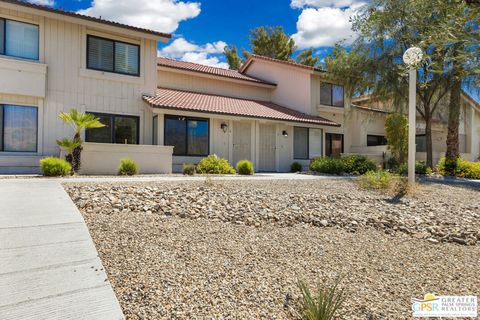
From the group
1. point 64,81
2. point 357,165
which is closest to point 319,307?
point 357,165

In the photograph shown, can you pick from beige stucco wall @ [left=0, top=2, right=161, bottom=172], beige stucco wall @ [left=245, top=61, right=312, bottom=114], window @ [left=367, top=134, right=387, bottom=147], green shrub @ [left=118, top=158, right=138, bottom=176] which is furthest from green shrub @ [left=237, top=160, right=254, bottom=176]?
window @ [left=367, top=134, right=387, bottom=147]

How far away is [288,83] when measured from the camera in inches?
843

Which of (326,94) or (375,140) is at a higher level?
(326,94)

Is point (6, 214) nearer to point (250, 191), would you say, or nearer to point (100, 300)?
point (100, 300)

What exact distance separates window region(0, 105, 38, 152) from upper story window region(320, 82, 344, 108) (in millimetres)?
16428

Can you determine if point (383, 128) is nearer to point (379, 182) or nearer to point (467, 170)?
point (467, 170)

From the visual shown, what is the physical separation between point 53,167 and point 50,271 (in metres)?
8.30

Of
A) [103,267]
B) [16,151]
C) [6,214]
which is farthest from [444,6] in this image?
[16,151]

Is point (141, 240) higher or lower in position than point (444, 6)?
lower

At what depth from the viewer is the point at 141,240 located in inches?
155

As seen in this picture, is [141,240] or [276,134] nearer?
[141,240]

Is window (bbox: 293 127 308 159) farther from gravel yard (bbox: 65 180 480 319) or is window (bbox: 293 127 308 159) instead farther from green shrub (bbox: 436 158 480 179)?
gravel yard (bbox: 65 180 480 319)

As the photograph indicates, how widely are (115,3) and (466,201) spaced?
1866 centimetres

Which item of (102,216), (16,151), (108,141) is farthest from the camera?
(108,141)
